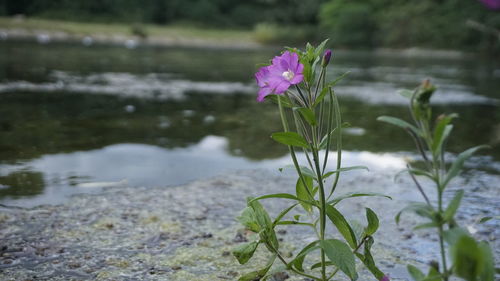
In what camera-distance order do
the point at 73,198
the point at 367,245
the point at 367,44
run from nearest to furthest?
the point at 367,245 < the point at 73,198 < the point at 367,44

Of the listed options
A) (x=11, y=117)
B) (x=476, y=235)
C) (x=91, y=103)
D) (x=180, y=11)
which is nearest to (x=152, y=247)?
(x=476, y=235)

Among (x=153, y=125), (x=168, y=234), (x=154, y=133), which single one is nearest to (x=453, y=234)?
(x=168, y=234)

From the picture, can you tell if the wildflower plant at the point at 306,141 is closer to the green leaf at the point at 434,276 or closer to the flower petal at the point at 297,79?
the flower petal at the point at 297,79

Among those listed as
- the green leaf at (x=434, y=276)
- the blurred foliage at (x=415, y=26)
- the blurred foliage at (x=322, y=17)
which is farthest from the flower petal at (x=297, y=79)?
the blurred foliage at (x=415, y=26)

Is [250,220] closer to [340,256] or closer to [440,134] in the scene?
[340,256]

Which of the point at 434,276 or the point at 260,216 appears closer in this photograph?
the point at 434,276

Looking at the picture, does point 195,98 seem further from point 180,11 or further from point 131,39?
point 180,11
